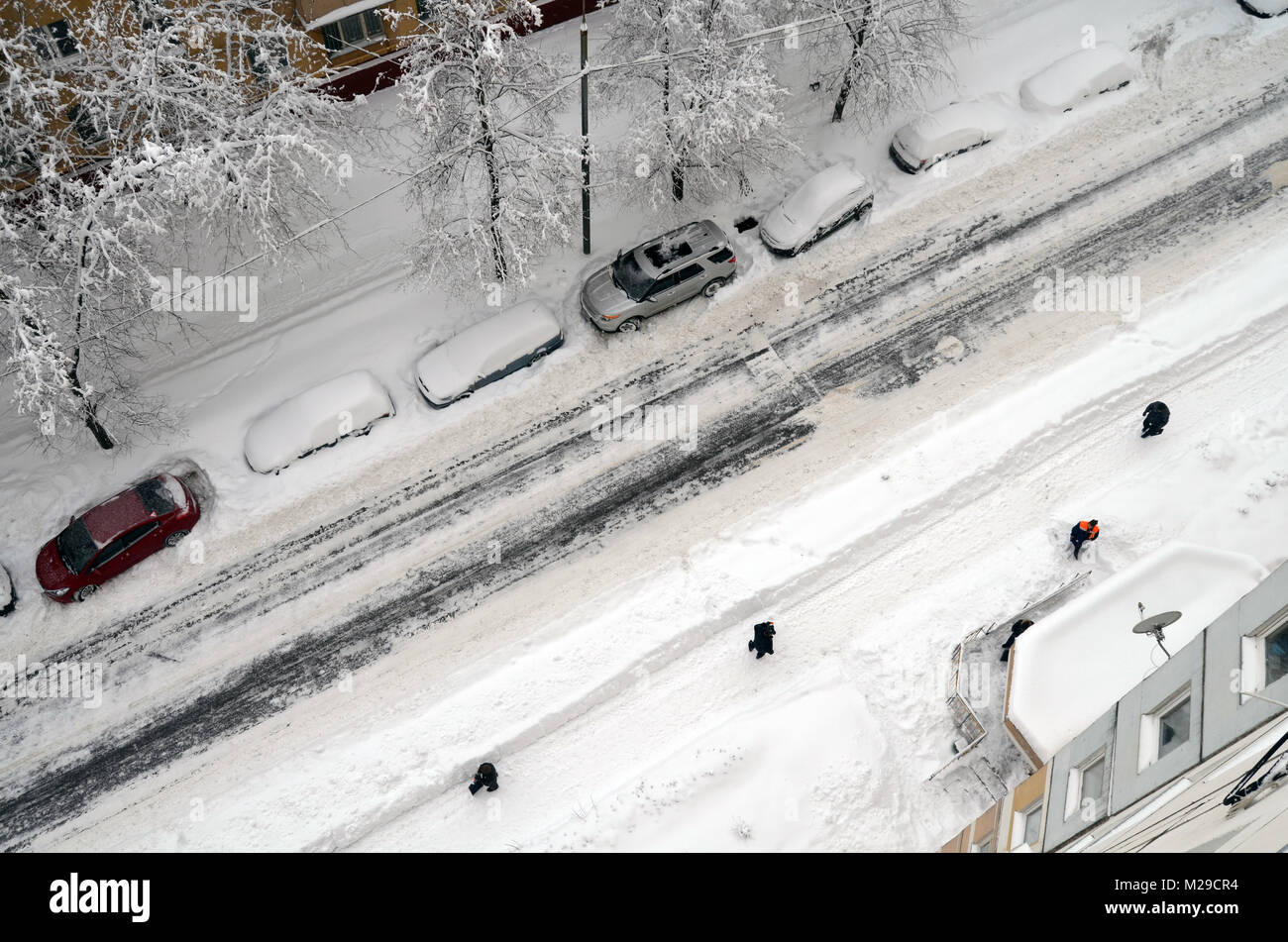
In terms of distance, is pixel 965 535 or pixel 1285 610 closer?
pixel 1285 610

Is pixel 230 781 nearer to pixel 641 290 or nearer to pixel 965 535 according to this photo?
pixel 641 290

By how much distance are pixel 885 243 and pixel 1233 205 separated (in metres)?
8.05

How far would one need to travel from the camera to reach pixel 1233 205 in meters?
22.2

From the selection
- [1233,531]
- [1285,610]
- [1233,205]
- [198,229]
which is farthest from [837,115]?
[1285,610]

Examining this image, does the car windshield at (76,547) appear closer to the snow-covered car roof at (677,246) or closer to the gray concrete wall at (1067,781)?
the snow-covered car roof at (677,246)

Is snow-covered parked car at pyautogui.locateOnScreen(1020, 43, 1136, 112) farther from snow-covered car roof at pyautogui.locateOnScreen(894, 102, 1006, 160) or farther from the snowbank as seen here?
the snowbank

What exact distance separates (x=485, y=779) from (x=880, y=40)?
1751 centimetres

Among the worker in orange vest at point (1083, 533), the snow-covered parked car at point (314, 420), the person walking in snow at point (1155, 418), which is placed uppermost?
the snow-covered parked car at point (314, 420)

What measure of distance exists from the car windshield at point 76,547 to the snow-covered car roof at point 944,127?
20.0 metres

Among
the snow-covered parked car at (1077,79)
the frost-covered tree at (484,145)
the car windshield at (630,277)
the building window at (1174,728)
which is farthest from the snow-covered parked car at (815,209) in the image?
the building window at (1174,728)

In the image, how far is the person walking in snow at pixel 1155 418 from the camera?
1895 centimetres

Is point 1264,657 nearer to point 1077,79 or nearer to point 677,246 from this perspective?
point 677,246

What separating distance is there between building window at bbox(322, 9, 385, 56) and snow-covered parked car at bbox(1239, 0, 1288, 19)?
21808 mm

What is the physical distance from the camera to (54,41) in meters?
19.0
